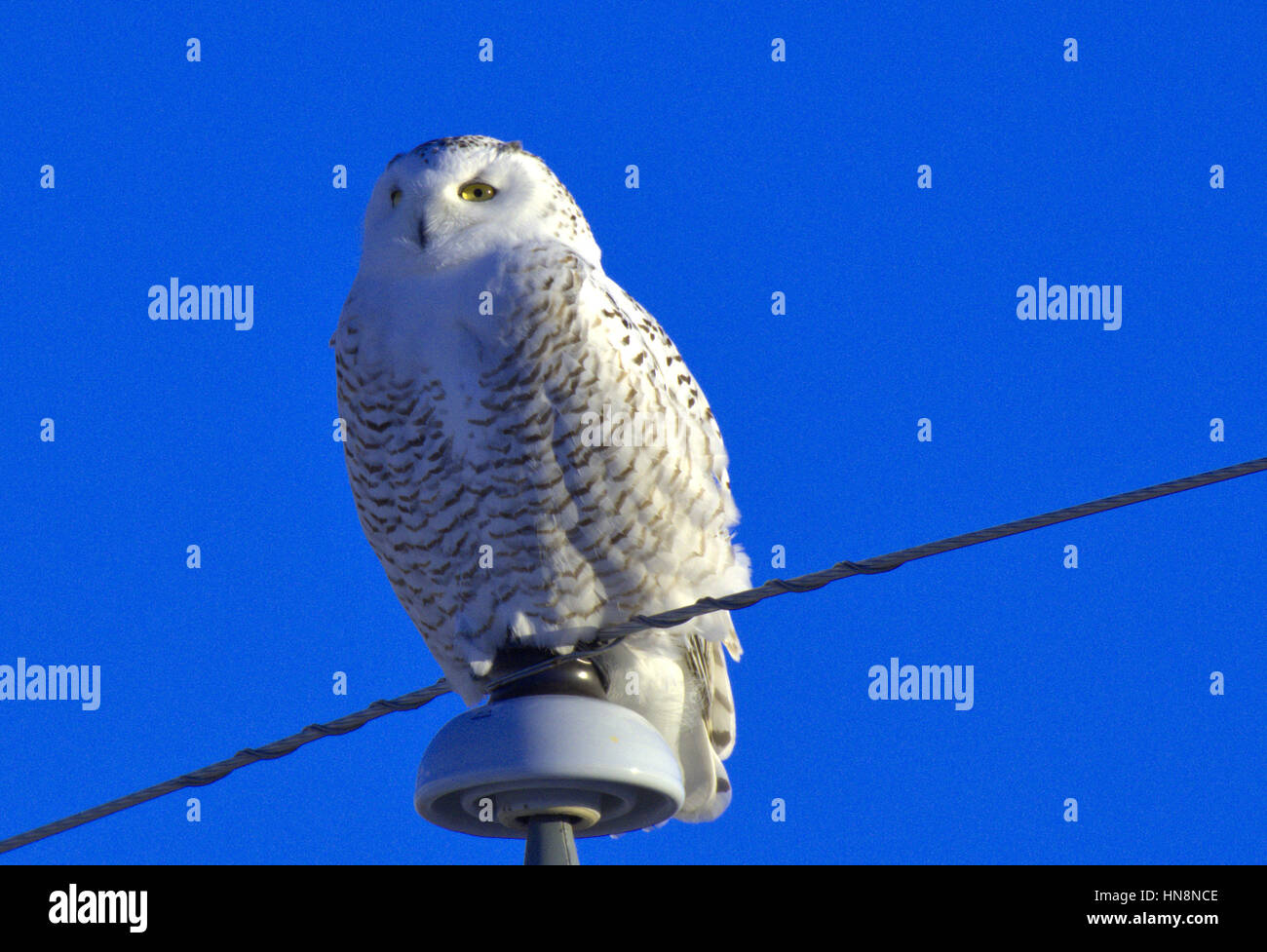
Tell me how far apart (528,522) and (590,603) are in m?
0.35

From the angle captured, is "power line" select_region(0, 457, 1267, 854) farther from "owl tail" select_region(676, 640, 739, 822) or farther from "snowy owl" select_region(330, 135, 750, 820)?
"owl tail" select_region(676, 640, 739, 822)

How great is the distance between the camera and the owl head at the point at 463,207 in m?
5.12

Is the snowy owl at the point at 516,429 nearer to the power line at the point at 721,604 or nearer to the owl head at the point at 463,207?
the owl head at the point at 463,207

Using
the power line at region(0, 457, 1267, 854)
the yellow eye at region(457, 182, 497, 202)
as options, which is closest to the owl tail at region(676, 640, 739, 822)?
the power line at region(0, 457, 1267, 854)

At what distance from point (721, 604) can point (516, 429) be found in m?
1.21

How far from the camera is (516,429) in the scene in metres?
4.92

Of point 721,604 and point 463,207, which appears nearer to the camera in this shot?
point 721,604

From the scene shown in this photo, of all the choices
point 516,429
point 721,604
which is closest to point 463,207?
point 516,429

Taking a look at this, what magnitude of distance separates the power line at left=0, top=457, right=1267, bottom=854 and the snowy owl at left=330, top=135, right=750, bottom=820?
2.32 feet

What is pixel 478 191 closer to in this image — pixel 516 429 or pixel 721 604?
pixel 516 429
